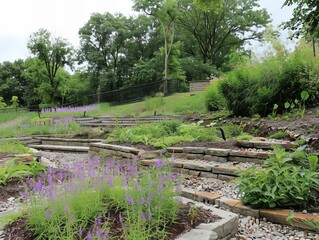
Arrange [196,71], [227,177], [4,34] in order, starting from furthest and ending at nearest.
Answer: [196,71]
[4,34]
[227,177]

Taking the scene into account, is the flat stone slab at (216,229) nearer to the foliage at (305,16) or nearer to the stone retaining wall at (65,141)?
the stone retaining wall at (65,141)

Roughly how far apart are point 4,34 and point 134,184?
1055 cm

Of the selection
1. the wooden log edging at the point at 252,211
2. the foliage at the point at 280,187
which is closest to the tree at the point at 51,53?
the wooden log edging at the point at 252,211

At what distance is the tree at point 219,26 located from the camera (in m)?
28.6

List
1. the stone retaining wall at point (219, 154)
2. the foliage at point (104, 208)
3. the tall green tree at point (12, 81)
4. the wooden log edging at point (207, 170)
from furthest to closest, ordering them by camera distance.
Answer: the tall green tree at point (12, 81)
the stone retaining wall at point (219, 154)
the wooden log edging at point (207, 170)
the foliage at point (104, 208)

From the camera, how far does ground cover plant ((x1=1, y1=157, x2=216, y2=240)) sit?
179cm

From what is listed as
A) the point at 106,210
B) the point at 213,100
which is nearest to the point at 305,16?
the point at 213,100

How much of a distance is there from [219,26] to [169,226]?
3048cm

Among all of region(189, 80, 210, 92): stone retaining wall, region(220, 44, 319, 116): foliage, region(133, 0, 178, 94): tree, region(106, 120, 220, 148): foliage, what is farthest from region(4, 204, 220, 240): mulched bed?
region(133, 0, 178, 94): tree

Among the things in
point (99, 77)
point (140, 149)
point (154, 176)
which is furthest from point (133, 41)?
point (154, 176)

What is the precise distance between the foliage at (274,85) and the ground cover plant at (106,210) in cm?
390

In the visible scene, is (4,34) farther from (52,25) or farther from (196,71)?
(196,71)

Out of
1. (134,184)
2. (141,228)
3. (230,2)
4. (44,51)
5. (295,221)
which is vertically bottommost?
(295,221)

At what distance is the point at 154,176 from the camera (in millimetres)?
2400
